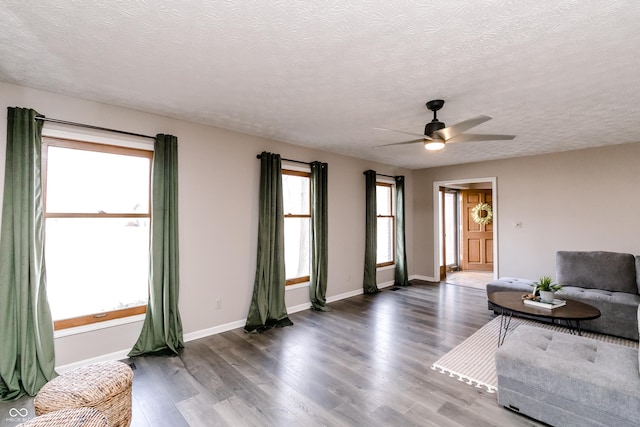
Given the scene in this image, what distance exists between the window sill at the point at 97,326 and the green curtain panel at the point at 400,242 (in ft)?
15.9

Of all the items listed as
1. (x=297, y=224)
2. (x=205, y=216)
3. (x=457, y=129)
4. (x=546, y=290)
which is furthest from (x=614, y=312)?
(x=205, y=216)

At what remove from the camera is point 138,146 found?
10.6ft

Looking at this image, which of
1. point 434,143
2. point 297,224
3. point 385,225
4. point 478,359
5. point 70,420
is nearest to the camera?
point 70,420

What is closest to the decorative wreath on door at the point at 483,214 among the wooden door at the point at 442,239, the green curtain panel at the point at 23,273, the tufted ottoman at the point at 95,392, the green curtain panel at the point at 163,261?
the wooden door at the point at 442,239

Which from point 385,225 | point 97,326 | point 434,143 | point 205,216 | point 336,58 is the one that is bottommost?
point 97,326

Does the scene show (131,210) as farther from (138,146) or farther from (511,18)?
(511,18)

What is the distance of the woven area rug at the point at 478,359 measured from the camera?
8.87 ft

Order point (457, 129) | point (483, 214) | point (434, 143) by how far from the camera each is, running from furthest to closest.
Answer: point (483, 214)
point (434, 143)
point (457, 129)

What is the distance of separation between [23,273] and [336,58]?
3.11 meters

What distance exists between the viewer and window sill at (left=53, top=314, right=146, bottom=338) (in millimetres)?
2793

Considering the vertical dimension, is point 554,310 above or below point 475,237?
below

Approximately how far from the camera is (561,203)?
5.14 meters

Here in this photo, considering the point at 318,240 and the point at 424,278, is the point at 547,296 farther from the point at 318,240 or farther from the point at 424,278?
the point at 424,278

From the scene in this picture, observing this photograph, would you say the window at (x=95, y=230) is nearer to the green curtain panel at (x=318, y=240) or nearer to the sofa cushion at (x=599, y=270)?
the green curtain panel at (x=318, y=240)
